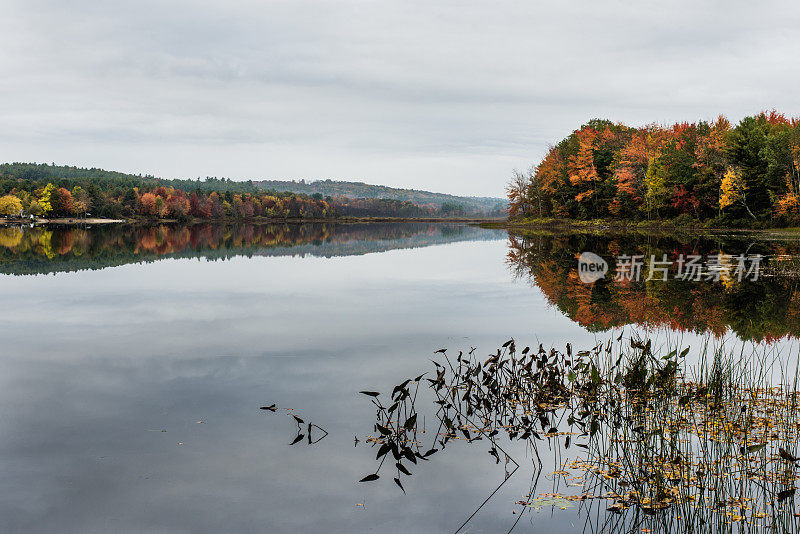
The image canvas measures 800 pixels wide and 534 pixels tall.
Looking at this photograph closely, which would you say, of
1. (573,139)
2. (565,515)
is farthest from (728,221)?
(565,515)

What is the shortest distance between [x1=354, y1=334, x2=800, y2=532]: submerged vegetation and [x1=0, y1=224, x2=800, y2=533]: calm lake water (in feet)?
0.80

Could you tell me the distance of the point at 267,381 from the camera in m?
11.0

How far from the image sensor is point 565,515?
619 centimetres

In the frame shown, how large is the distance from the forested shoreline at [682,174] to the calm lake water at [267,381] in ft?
138

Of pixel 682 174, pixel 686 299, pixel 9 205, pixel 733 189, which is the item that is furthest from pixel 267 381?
pixel 9 205

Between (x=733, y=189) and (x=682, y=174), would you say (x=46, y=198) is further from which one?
(x=733, y=189)

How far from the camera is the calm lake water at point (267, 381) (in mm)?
6391

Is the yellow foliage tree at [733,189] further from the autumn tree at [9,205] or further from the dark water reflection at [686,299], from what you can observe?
the autumn tree at [9,205]

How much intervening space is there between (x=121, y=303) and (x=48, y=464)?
14.0m

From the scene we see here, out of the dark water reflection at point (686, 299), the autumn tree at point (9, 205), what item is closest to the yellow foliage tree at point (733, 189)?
the dark water reflection at point (686, 299)

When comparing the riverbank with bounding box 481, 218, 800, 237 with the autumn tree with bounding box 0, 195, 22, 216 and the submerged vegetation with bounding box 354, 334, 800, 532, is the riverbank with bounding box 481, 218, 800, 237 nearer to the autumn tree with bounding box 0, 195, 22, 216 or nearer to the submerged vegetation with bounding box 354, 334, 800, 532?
the submerged vegetation with bounding box 354, 334, 800, 532

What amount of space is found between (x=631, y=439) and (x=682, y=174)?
71911mm

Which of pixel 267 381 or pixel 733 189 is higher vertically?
pixel 733 189

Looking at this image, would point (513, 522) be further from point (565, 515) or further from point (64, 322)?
point (64, 322)
